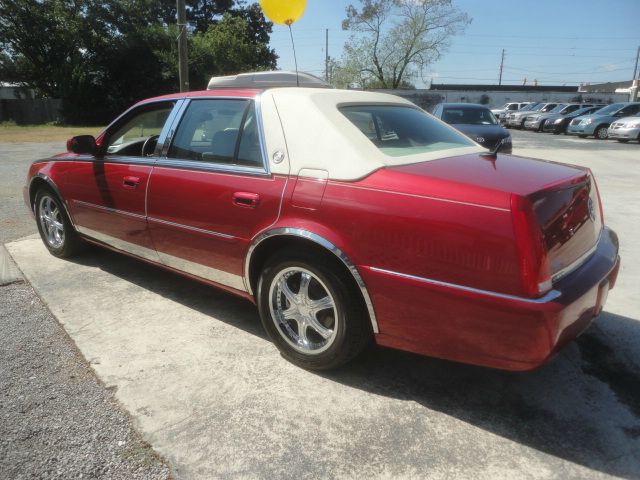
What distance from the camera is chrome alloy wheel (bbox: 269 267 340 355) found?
265cm

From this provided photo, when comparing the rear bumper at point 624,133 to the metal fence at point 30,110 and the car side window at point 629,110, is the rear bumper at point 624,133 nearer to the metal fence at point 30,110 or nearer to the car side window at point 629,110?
the car side window at point 629,110

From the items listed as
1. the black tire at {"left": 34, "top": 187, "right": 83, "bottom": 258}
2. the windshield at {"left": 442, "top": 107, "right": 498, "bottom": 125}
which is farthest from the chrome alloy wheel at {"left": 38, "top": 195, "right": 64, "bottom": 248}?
the windshield at {"left": 442, "top": 107, "right": 498, "bottom": 125}

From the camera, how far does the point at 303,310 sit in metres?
2.73

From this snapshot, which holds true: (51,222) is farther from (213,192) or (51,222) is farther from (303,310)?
(303,310)

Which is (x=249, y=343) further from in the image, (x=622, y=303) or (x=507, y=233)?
(x=622, y=303)

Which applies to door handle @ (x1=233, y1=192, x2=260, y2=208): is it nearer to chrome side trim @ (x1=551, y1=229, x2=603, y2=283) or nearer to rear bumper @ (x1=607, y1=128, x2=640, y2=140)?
chrome side trim @ (x1=551, y1=229, x2=603, y2=283)

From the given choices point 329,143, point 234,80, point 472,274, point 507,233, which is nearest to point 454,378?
point 472,274

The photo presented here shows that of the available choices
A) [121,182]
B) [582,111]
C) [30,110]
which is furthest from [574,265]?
[30,110]

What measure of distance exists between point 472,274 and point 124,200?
2.68 metres

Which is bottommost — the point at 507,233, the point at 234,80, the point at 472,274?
the point at 472,274

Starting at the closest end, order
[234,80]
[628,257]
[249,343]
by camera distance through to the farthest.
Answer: [249,343]
[234,80]
[628,257]

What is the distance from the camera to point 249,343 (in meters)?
3.12

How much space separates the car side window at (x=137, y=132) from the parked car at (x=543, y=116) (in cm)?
2488

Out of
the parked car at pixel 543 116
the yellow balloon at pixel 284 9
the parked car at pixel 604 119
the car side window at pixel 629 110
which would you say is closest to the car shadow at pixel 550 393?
the yellow balloon at pixel 284 9
